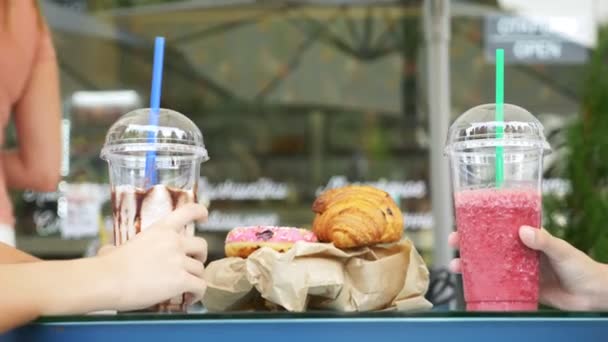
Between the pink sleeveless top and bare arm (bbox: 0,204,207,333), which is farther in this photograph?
the pink sleeveless top

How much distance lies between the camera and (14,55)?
200 cm

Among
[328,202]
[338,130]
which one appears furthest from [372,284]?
[338,130]

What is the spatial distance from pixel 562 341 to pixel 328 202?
1.54ft

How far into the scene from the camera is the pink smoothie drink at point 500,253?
4.21ft

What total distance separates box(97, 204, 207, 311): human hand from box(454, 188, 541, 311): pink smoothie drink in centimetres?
37

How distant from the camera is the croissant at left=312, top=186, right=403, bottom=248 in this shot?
1347mm

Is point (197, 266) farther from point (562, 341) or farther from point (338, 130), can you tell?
point (338, 130)

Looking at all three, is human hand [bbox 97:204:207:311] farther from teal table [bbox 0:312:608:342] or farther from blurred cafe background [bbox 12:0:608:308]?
blurred cafe background [bbox 12:0:608:308]

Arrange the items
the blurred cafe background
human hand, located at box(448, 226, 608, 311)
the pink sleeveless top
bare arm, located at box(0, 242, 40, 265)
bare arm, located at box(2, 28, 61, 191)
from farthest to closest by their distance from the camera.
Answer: the blurred cafe background < bare arm, located at box(2, 28, 61, 191) < the pink sleeveless top < bare arm, located at box(0, 242, 40, 265) < human hand, located at box(448, 226, 608, 311)

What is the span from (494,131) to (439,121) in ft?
7.99

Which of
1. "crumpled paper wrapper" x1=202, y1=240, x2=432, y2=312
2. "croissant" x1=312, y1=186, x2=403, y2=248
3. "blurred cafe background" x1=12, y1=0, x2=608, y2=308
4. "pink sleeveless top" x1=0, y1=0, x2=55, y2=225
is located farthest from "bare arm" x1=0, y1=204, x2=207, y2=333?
"blurred cafe background" x1=12, y1=0, x2=608, y2=308

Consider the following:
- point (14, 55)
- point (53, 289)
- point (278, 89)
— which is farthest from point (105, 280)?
point (278, 89)

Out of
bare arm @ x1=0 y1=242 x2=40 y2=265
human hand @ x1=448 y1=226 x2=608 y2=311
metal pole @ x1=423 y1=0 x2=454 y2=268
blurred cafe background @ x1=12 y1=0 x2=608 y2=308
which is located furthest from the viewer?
blurred cafe background @ x1=12 y1=0 x2=608 y2=308

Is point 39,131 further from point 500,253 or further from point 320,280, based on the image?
point 500,253
